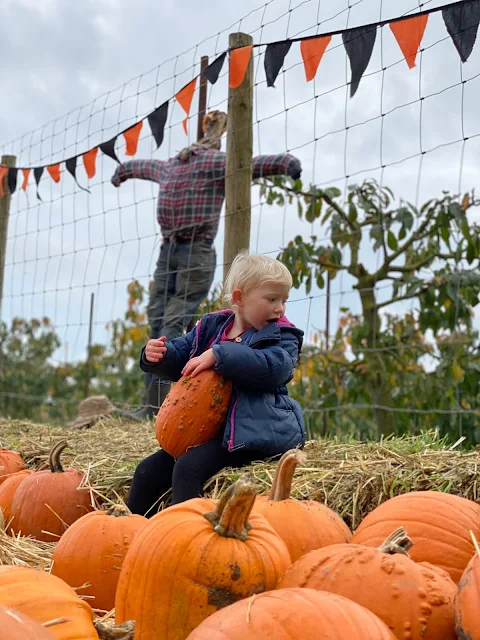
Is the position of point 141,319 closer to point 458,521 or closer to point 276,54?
point 276,54

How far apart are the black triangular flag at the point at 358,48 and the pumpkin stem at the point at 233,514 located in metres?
2.76

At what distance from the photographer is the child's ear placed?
10.5ft

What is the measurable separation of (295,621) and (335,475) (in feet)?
5.17

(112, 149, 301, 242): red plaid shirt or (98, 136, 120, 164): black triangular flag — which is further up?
(98, 136, 120, 164): black triangular flag

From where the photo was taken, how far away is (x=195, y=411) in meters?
3.04

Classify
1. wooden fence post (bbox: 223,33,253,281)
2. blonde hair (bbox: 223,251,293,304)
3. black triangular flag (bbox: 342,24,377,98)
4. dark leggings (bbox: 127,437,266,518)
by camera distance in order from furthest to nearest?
wooden fence post (bbox: 223,33,253,281), black triangular flag (bbox: 342,24,377,98), blonde hair (bbox: 223,251,293,304), dark leggings (bbox: 127,437,266,518)

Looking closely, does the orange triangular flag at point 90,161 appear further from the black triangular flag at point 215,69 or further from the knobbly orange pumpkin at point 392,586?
the knobbly orange pumpkin at point 392,586

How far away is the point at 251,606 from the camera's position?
128 cm

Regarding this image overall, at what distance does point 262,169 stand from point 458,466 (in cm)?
289

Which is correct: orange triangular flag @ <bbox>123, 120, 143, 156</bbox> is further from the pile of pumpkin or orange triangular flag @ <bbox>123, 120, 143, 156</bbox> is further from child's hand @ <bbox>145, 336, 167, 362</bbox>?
the pile of pumpkin

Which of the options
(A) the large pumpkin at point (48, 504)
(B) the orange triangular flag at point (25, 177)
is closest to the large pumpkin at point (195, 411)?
(A) the large pumpkin at point (48, 504)

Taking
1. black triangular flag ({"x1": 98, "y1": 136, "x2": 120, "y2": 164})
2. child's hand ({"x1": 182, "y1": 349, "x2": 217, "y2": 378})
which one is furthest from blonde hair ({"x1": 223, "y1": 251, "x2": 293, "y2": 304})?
black triangular flag ({"x1": 98, "y1": 136, "x2": 120, "y2": 164})

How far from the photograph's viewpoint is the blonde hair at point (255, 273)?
122 inches

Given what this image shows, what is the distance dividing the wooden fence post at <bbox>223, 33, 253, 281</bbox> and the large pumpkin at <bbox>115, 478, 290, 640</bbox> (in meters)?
2.85
